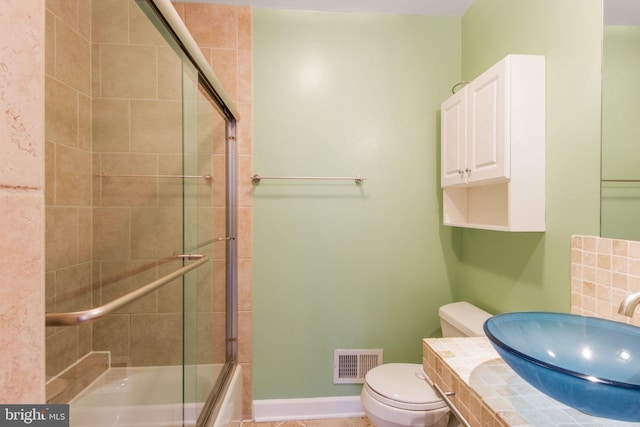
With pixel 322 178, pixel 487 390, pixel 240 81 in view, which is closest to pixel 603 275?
pixel 487 390

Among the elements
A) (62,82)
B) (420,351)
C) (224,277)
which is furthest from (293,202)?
(420,351)

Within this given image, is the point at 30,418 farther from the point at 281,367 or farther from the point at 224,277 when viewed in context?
the point at 281,367

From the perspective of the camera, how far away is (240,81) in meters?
1.63

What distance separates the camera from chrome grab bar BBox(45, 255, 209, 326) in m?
0.53

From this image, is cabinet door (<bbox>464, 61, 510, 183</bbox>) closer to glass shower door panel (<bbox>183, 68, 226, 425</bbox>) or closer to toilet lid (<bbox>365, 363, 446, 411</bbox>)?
toilet lid (<bbox>365, 363, 446, 411</bbox>)

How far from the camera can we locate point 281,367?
1648 mm

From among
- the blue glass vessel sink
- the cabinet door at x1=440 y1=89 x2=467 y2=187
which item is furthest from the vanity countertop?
the cabinet door at x1=440 y1=89 x2=467 y2=187

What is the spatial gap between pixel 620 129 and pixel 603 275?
1.55ft

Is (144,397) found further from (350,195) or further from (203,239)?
(350,195)

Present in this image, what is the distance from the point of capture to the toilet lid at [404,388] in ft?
3.87

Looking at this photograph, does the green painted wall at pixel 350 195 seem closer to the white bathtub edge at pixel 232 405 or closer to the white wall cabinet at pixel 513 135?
the white bathtub edge at pixel 232 405

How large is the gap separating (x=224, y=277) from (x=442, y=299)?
1328 mm

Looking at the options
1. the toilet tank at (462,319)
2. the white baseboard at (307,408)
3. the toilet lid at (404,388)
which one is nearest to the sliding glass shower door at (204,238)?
the white baseboard at (307,408)

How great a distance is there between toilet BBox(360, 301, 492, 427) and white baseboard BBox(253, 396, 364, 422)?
1.42ft
